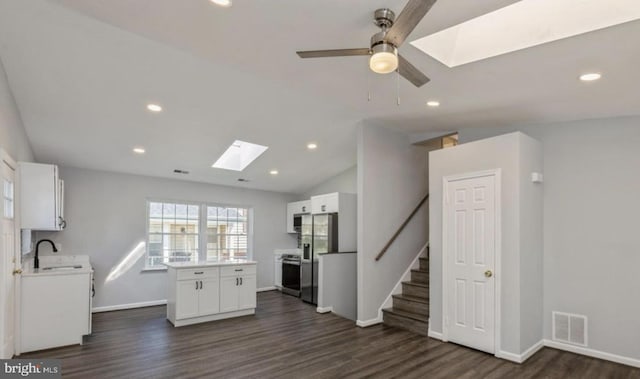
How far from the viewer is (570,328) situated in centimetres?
399

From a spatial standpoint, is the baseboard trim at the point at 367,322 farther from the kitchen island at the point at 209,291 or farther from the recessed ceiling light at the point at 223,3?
the recessed ceiling light at the point at 223,3

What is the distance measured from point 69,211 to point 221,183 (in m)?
2.73

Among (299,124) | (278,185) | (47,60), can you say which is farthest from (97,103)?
(278,185)

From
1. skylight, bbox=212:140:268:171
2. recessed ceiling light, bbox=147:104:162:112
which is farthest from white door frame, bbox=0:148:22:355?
skylight, bbox=212:140:268:171

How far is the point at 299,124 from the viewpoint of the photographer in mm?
4961

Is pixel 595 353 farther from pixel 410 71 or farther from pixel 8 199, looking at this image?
pixel 8 199

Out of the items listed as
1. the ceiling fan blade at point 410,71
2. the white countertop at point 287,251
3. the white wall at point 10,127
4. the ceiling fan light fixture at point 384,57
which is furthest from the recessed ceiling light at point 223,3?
the white countertop at point 287,251

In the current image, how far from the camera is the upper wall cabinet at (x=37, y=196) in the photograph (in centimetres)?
384

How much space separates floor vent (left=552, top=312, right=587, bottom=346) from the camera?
12.8ft

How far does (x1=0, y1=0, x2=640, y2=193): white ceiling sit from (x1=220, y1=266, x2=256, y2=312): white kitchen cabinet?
2000 millimetres

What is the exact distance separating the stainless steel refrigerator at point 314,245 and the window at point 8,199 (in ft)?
14.3

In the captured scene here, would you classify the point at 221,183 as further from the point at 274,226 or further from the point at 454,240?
the point at 454,240

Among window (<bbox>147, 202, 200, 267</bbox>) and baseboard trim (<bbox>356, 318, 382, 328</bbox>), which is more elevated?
window (<bbox>147, 202, 200, 267</bbox>)

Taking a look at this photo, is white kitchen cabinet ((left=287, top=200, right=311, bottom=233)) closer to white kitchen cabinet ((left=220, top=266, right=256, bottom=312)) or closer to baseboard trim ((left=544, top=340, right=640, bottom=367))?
white kitchen cabinet ((left=220, top=266, right=256, bottom=312))
